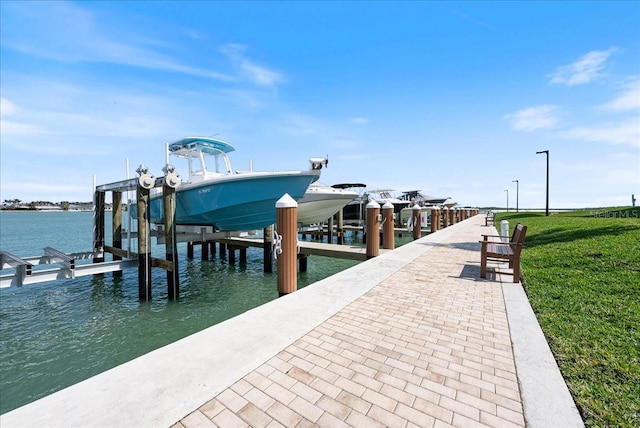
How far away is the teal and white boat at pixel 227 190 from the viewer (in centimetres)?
976

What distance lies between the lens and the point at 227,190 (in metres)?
9.79

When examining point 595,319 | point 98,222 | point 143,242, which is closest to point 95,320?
point 143,242

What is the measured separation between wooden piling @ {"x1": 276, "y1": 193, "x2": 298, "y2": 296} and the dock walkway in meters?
1.05

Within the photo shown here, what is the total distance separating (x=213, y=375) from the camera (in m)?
2.43

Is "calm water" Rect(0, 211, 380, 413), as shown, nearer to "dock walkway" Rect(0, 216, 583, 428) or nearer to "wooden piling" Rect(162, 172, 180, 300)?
"wooden piling" Rect(162, 172, 180, 300)

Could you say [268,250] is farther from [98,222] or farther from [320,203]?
[98,222]

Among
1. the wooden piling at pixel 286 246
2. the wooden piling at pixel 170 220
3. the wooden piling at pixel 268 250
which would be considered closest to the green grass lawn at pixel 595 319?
the wooden piling at pixel 286 246

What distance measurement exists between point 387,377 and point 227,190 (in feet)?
27.9

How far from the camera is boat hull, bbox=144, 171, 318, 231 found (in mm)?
9719

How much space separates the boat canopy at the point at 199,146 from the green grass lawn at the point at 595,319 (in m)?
10.5

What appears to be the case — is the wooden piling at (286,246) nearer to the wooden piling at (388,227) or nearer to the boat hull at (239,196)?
the boat hull at (239,196)

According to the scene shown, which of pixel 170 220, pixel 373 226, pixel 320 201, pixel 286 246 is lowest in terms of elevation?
pixel 286 246

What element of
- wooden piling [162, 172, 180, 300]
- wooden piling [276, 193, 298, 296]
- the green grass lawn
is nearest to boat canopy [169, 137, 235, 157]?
wooden piling [162, 172, 180, 300]

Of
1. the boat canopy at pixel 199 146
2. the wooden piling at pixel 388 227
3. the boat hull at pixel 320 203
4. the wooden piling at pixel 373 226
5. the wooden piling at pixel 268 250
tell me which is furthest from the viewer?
the boat hull at pixel 320 203
